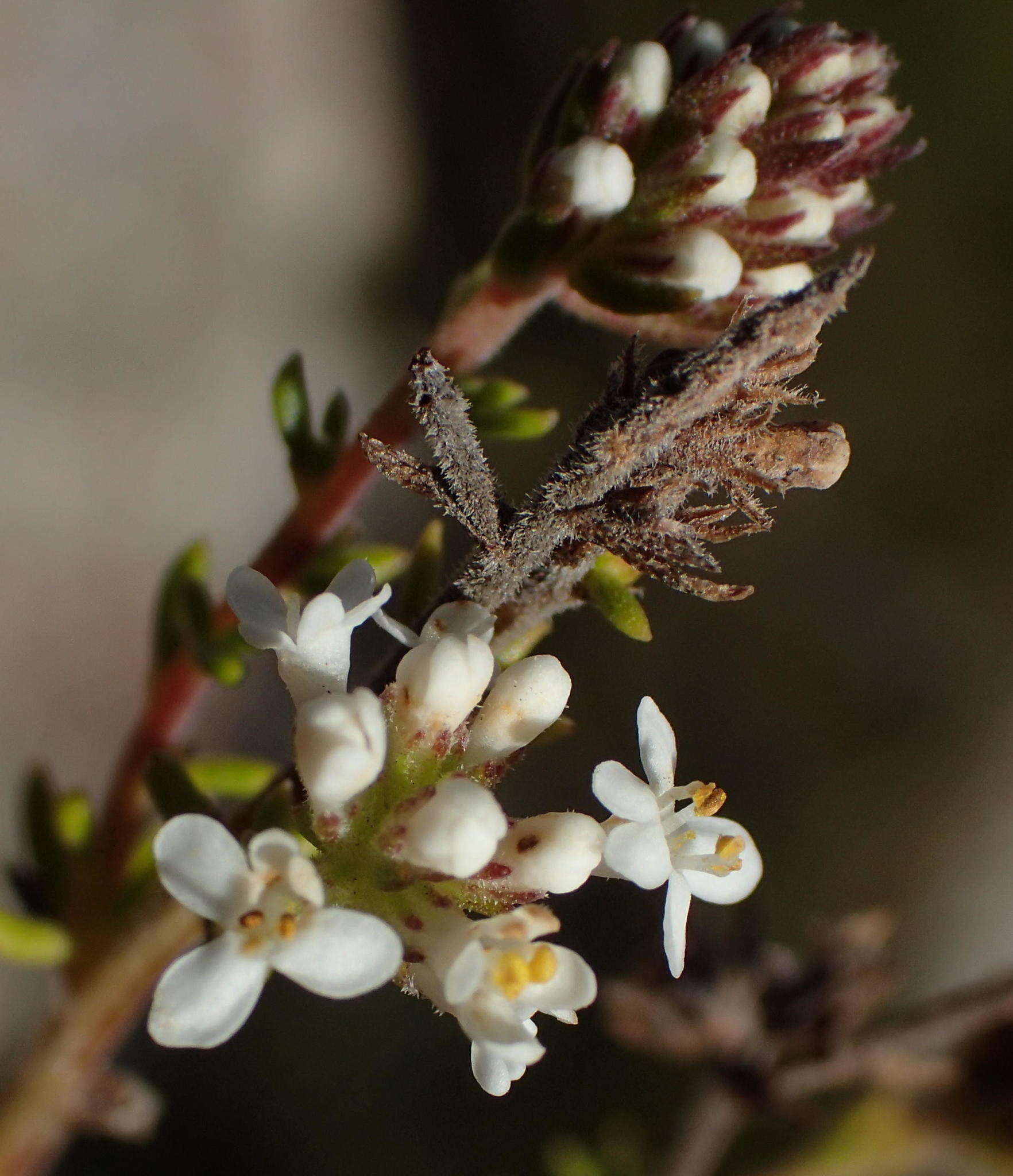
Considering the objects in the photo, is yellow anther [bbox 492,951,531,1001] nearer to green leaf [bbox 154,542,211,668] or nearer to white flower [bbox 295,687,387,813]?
white flower [bbox 295,687,387,813]

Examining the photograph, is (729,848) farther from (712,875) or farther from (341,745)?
(341,745)

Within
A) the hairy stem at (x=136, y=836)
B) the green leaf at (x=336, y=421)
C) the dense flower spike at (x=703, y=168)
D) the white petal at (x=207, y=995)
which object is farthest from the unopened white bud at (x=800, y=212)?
the white petal at (x=207, y=995)

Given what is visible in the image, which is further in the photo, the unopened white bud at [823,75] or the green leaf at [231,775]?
the green leaf at [231,775]

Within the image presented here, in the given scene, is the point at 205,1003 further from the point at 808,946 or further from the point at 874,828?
the point at 874,828

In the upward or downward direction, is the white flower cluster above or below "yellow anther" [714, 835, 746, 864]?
below

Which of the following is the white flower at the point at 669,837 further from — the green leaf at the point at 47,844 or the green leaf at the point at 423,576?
the green leaf at the point at 47,844

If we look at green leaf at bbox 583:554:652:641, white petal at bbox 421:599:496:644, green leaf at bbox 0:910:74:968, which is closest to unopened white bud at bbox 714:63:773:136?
green leaf at bbox 583:554:652:641

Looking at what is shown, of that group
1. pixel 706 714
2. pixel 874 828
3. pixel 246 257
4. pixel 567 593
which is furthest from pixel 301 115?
pixel 567 593
